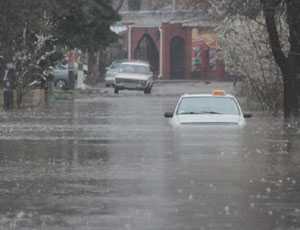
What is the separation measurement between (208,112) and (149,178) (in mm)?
8919

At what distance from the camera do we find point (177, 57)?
80.4 meters

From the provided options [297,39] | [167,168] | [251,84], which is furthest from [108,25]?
[167,168]

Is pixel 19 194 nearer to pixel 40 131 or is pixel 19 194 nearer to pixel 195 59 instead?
pixel 40 131

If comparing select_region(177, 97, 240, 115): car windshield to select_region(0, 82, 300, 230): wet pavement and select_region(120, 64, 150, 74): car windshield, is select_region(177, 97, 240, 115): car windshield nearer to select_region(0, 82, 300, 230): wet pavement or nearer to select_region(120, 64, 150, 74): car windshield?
select_region(0, 82, 300, 230): wet pavement

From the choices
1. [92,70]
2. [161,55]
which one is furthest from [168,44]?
[92,70]

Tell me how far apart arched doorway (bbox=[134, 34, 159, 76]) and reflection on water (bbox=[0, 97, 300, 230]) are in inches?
2251

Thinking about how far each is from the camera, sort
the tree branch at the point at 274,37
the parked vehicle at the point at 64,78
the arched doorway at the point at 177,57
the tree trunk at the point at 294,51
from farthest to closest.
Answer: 1. the arched doorway at the point at 177,57
2. the parked vehicle at the point at 64,78
3. the tree branch at the point at 274,37
4. the tree trunk at the point at 294,51

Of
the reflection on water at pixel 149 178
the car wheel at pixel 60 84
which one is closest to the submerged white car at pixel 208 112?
the reflection on water at pixel 149 178

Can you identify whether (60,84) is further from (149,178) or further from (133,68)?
(149,178)

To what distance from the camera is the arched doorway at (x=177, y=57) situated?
80000 mm

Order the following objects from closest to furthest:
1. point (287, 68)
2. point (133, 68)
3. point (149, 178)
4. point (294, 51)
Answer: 1. point (149, 178)
2. point (294, 51)
3. point (287, 68)
4. point (133, 68)

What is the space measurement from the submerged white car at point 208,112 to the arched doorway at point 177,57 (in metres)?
56.2

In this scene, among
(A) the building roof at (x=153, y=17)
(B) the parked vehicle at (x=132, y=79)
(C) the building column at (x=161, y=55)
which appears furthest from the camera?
(A) the building roof at (x=153, y=17)

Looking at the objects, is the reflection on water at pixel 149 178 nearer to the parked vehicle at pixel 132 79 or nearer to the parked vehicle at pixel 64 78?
the parked vehicle at pixel 64 78
